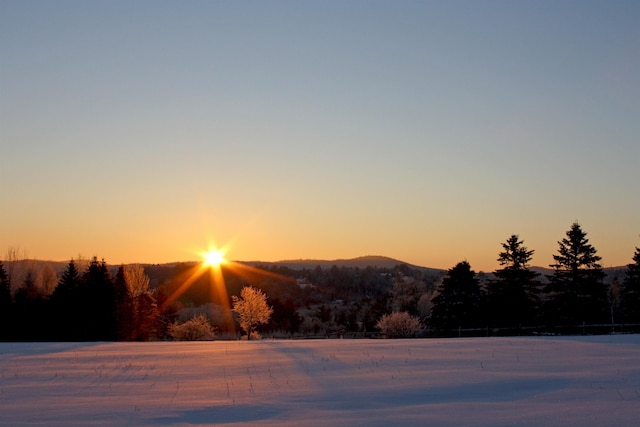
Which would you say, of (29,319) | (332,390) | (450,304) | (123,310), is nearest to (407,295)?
(450,304)

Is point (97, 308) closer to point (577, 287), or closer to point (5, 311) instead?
point (5, 311)

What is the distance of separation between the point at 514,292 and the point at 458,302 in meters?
4.81

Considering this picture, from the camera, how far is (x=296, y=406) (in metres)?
11.5

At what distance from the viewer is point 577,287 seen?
4806 cm

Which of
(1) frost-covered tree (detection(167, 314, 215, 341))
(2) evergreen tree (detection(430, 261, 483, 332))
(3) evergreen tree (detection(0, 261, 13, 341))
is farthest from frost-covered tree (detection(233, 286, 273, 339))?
(3) evergreen tree (detection(0, 261, 13, 341))

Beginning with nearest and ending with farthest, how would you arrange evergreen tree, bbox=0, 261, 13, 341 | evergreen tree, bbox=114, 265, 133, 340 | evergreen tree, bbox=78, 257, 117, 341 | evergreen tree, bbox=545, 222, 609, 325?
evergreen tree, bbox=545, 222, 609, 325 < evergreen tree, bbox=78, 257, 117, 341 < evergreen tree, bbox=0, 261, 13, 341 < evergreen tree, bbox=114, 265, 133, 340

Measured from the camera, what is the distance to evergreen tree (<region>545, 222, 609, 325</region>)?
47.5 meters

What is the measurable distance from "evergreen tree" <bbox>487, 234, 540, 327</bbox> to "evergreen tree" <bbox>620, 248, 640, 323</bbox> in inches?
254

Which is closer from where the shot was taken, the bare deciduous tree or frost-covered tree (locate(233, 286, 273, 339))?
frost-covered tree (locate(233, 286, 273, 339))

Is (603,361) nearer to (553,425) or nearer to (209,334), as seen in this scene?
(553,425)

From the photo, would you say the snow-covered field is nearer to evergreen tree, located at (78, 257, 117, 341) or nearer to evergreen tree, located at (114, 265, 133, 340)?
evergreen tree, located at (78, 257, 117, 341)

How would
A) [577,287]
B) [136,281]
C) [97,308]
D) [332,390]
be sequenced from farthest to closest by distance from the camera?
[136,281], [97,308], [577,287], [332,390]

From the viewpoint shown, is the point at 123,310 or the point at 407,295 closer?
the point at 123,310

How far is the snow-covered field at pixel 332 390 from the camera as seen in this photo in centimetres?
1027
